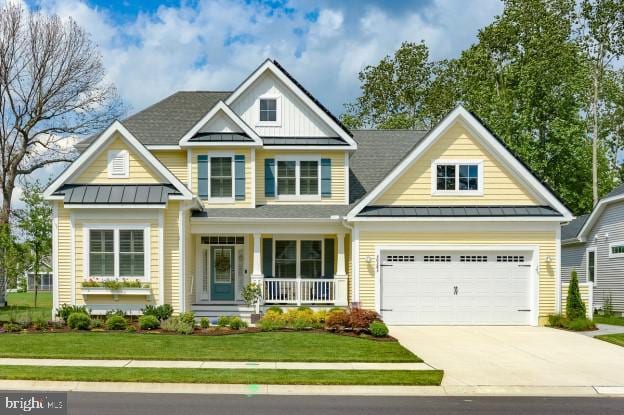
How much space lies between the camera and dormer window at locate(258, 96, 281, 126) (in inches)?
999

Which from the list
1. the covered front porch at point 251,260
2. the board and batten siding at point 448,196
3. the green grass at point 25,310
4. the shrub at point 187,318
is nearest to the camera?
the shrub at point 187,318

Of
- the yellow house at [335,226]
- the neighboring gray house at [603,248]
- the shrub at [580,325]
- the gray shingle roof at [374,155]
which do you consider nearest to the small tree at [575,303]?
the shrub at [580,325]

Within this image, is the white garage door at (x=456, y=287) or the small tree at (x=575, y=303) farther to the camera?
the white garage door at (x=456, y=287)

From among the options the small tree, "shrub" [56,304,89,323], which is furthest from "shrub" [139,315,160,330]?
the small tree

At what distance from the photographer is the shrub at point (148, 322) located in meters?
19.5

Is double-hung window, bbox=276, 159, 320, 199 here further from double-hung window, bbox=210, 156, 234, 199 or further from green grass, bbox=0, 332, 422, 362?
green grass, bbox=0, 332, 422, 362

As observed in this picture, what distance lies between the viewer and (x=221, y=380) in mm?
12391

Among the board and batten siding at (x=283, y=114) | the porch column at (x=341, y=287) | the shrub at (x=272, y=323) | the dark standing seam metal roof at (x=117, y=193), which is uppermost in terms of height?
the board and batten siding at (x=283, y=114)

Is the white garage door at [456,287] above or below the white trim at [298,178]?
below

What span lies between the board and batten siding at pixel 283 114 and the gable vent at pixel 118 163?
16.3 ft

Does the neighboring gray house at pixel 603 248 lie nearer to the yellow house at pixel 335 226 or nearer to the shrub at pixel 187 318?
the yellow house at pixel 335 226

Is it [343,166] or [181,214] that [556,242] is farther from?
[181,214]

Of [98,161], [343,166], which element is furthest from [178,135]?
[343,166]

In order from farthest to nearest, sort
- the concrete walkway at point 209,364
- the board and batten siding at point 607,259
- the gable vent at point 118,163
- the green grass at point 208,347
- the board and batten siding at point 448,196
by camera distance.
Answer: the board and batten siding at point 607,259
the board and batten siding at point 448,196
the gable vent at point 118,163
the green grass at point 208,347
the concrete walkway at point 209,364
